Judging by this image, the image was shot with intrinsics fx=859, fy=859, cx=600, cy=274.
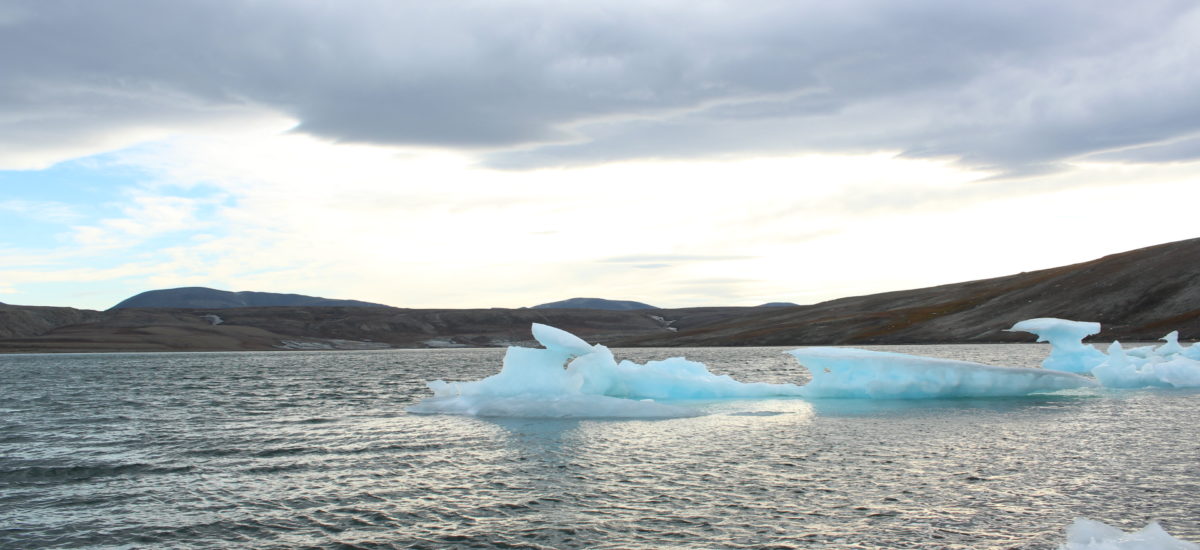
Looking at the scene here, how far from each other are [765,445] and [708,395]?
57.0ft

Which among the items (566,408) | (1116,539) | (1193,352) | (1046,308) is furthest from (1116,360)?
(1046,308)

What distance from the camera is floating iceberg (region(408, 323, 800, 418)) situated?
1379 inches

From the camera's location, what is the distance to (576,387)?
3878 centimetres

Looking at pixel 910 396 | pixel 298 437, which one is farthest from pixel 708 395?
pixel 298 437

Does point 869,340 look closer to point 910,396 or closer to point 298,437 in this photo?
point 910,396

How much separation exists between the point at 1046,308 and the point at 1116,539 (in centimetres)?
14576

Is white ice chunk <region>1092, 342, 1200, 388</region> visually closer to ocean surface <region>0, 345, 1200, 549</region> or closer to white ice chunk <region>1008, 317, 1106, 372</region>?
white ice chunk <region>1008, 317, 1106, 372</region>

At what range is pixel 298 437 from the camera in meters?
30.2

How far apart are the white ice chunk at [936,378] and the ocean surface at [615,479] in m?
3.08

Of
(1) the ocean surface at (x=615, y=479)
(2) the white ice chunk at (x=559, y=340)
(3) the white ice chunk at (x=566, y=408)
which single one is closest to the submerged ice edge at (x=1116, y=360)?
(1) the ocean surface at (x=615, y=479)

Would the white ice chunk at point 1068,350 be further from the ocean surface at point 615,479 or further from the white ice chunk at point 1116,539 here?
the white ice chunk at point 1116,539

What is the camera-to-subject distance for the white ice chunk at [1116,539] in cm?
1255

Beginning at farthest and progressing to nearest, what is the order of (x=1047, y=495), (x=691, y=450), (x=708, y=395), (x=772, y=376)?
(x=772, y=376), (x=708, y=395), (x=691, y=450), (x=1047, y=495)

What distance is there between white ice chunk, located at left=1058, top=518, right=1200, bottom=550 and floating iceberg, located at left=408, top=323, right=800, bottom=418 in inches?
829
